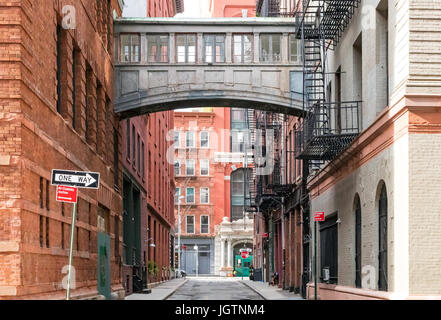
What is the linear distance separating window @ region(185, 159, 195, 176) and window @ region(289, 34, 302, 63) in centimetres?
6449

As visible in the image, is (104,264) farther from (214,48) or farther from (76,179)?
(76,179)

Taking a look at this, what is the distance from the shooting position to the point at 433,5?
14.7m

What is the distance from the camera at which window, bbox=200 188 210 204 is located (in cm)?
9394

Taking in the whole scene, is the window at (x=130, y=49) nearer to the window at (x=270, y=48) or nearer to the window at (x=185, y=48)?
the window at (x=185, y=48)

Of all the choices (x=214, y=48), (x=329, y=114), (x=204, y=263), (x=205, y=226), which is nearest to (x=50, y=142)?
(x=329, y=114)

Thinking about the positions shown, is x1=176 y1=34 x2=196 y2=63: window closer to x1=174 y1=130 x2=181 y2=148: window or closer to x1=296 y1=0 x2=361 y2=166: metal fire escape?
x1=296 y1=0 x2=361 y2=166: metal fire escape

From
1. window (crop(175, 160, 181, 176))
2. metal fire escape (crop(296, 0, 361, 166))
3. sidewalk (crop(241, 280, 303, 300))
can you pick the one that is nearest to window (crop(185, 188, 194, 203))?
window (crop(175, 160, 181, 176))

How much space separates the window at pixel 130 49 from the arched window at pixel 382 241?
15.6m

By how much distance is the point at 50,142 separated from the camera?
16.4 m

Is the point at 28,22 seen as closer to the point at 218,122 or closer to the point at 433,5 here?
the point at 433,5

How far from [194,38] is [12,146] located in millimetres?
18138

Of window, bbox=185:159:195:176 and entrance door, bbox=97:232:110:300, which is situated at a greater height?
window, bbox=185:159:195:176

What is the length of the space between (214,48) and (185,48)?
46.6 inches
